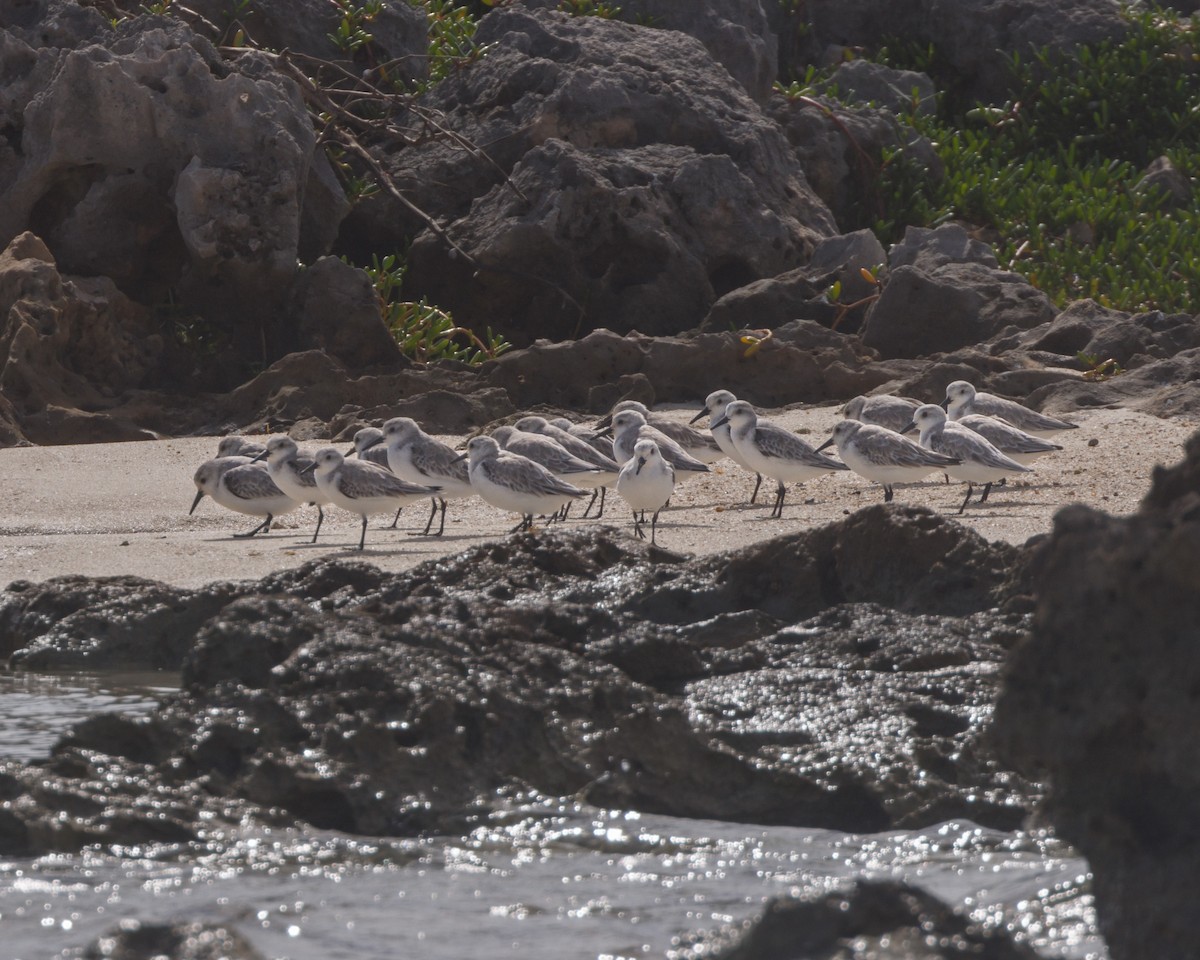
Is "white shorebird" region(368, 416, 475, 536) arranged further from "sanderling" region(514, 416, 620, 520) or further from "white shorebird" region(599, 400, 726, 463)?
"white shorebird" region(599, 400, 726, 463)

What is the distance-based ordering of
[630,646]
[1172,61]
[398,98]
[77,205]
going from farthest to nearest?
[1172,61]
[398,98]
[77,205]
[630,646]

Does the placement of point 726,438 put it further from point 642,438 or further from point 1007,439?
point 1007,439

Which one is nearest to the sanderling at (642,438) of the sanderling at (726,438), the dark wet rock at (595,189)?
the sanderling at (726,438)

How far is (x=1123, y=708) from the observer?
360 cm

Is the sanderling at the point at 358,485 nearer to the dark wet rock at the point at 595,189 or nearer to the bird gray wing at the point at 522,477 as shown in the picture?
the bird gray wing at the point at 522,477

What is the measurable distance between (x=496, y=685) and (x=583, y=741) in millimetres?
345

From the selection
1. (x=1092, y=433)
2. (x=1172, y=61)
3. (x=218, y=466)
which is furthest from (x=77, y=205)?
(x=1172, y=61)

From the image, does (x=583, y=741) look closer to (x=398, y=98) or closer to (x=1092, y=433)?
(x=1092, y=433)

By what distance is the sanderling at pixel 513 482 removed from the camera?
10.6 meters

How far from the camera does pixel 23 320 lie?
49.2ft

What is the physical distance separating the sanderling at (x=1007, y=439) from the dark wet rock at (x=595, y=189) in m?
6.18

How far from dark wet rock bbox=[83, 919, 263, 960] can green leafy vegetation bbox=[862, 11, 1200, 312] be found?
18.2 m

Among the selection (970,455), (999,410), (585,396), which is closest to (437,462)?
(970,455)

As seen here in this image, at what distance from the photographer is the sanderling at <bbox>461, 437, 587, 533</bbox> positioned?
1062 cm
